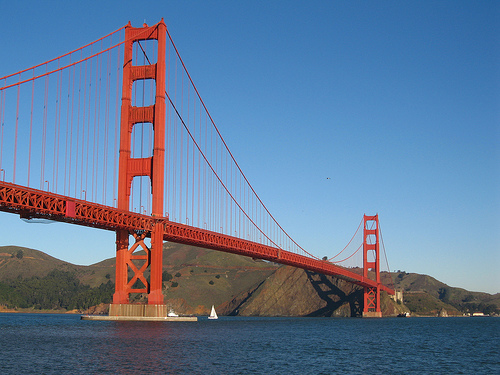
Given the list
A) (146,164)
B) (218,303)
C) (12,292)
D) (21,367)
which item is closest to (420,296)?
(218,303)

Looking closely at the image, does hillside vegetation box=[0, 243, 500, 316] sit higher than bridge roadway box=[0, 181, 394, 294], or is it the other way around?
bridge roadway box=[0, 181, 394, 294]

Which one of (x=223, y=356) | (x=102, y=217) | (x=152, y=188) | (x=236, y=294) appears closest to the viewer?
(x=223, y=356)

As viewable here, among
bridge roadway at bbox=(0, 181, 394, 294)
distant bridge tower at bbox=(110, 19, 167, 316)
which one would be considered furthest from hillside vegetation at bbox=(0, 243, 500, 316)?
distant bridge tower at bbox=(110, 19, 167, 316)

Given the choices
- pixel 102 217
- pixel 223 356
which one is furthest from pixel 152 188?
pixel 223 356

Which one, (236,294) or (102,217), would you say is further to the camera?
(236,294)

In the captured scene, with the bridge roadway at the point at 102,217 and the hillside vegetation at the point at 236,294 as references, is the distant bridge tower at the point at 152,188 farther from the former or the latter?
the hillside vegetation at the point at 236,294

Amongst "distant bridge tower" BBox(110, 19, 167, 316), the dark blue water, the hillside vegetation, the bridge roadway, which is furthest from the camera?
the hillside vegetation

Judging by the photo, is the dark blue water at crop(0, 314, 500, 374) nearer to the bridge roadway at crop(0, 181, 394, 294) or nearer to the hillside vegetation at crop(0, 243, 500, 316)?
the bridge roadway at crop(0, 181, 394, 294)

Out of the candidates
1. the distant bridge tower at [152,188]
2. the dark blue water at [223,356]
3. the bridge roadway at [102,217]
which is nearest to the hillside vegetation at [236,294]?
the bridge roadway at [102,217]

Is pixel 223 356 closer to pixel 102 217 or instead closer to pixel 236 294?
pixel 102 217
